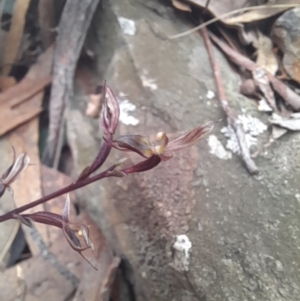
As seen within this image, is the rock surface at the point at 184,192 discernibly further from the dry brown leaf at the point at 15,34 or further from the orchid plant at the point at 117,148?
the orchid plant at the point at 117,148

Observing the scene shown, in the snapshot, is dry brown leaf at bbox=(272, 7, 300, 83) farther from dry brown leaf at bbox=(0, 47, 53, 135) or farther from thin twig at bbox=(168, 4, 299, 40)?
dry brown leaf at bbox=(0, 47, 53, 135)

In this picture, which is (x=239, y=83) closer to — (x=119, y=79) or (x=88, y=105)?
(x=119, y=79)

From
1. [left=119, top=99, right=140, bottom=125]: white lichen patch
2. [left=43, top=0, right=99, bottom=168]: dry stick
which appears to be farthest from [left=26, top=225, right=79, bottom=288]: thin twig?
[left=119, top=99, right=140, bottom=125]: white lichen patch

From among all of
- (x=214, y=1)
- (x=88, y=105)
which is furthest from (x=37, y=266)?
(x=214, y=1)

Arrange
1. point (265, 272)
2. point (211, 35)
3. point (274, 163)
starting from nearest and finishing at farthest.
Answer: point (265, 272) → point (274, 163) → point (211, 35)


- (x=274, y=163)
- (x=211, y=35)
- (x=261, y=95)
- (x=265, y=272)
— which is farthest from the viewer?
(x=211, y=35)

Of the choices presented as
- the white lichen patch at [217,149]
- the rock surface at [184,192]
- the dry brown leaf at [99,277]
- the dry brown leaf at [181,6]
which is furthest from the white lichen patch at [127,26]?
the dry brown leaf at [99,277]

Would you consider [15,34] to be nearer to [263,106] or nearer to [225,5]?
[225,5]
